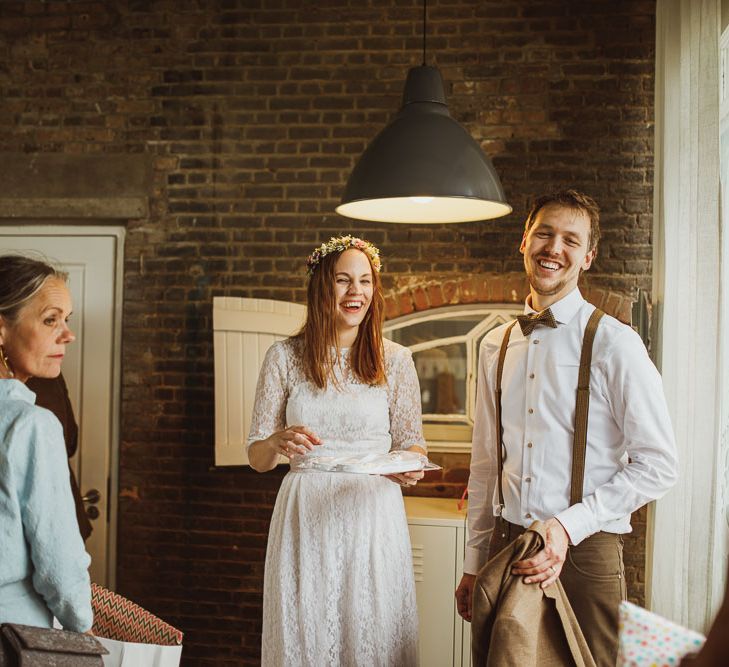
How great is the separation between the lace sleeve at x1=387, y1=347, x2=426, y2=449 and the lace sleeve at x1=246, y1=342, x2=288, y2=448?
39 centimetres

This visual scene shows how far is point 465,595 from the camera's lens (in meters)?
2.55

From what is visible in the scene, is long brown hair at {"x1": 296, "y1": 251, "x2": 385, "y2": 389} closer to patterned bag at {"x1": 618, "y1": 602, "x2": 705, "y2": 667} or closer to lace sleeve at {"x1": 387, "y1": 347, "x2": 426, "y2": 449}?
lace sleeve at {"x1": 387, "y1": 347, "x2": 426, "y2": 449}

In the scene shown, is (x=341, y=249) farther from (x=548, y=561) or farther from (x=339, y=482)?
(x=548, y=561)

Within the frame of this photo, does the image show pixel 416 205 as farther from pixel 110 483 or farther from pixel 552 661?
pixel 110 483

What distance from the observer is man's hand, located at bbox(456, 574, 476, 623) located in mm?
2525

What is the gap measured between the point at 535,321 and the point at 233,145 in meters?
2.39

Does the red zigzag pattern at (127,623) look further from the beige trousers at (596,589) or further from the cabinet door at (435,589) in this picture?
the cabinet door at (435,589)

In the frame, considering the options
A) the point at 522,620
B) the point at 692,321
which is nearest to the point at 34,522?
the point at 522,620

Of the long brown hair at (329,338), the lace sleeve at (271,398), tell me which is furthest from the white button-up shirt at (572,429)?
the lace sleeve at (271,398)

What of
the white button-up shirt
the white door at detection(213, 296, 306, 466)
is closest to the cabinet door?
the white door at detection(213, 296, 306, 466)

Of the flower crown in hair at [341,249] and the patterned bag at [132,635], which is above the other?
the flower crown in hair at [341,249]

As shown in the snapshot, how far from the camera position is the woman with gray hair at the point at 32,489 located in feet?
6.12

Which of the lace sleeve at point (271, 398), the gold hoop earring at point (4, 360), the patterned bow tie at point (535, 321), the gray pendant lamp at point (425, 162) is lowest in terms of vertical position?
the lace sleeve at point (271, 398)

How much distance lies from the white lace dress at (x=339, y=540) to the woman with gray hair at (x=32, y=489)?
0.95 m
